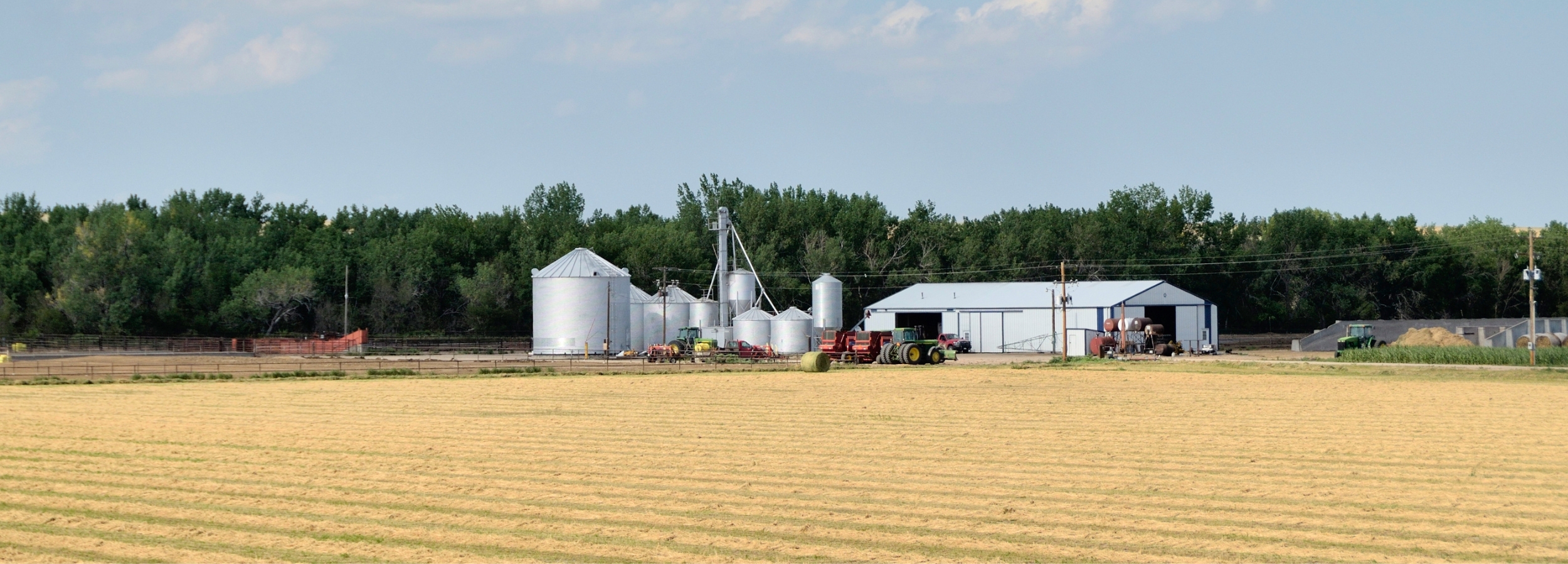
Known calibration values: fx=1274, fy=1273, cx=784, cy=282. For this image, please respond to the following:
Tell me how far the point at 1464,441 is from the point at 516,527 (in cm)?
1743

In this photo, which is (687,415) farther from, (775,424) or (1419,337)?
(1419,337)

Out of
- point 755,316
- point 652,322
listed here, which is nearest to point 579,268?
point 652,322

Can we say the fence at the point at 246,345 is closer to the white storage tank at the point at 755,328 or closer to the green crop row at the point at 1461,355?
the white storage tank at the point at 755,328

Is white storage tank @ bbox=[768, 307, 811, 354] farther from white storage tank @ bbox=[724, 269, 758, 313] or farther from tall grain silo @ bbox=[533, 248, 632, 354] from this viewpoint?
tall grain silo @ bbox=[533, 248, 632, 354]

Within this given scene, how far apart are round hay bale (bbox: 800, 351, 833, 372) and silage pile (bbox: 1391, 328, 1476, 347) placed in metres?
36.2

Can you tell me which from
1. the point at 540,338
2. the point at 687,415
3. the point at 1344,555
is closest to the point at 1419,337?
the point at 540,338

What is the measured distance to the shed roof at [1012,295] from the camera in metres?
80.6

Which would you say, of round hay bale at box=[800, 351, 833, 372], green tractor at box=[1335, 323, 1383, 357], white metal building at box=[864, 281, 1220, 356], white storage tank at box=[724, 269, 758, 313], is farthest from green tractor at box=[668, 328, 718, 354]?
green tractor at box=[1335, 323, 1383, 357]

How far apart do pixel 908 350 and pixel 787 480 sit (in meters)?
40.2

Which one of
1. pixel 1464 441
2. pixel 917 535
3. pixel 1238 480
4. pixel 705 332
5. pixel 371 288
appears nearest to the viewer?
pixel 917 535

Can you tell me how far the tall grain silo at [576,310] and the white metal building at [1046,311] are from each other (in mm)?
19015

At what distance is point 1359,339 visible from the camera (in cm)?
7044

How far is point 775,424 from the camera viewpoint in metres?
26.7

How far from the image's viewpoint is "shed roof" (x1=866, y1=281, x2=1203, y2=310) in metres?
80.6
